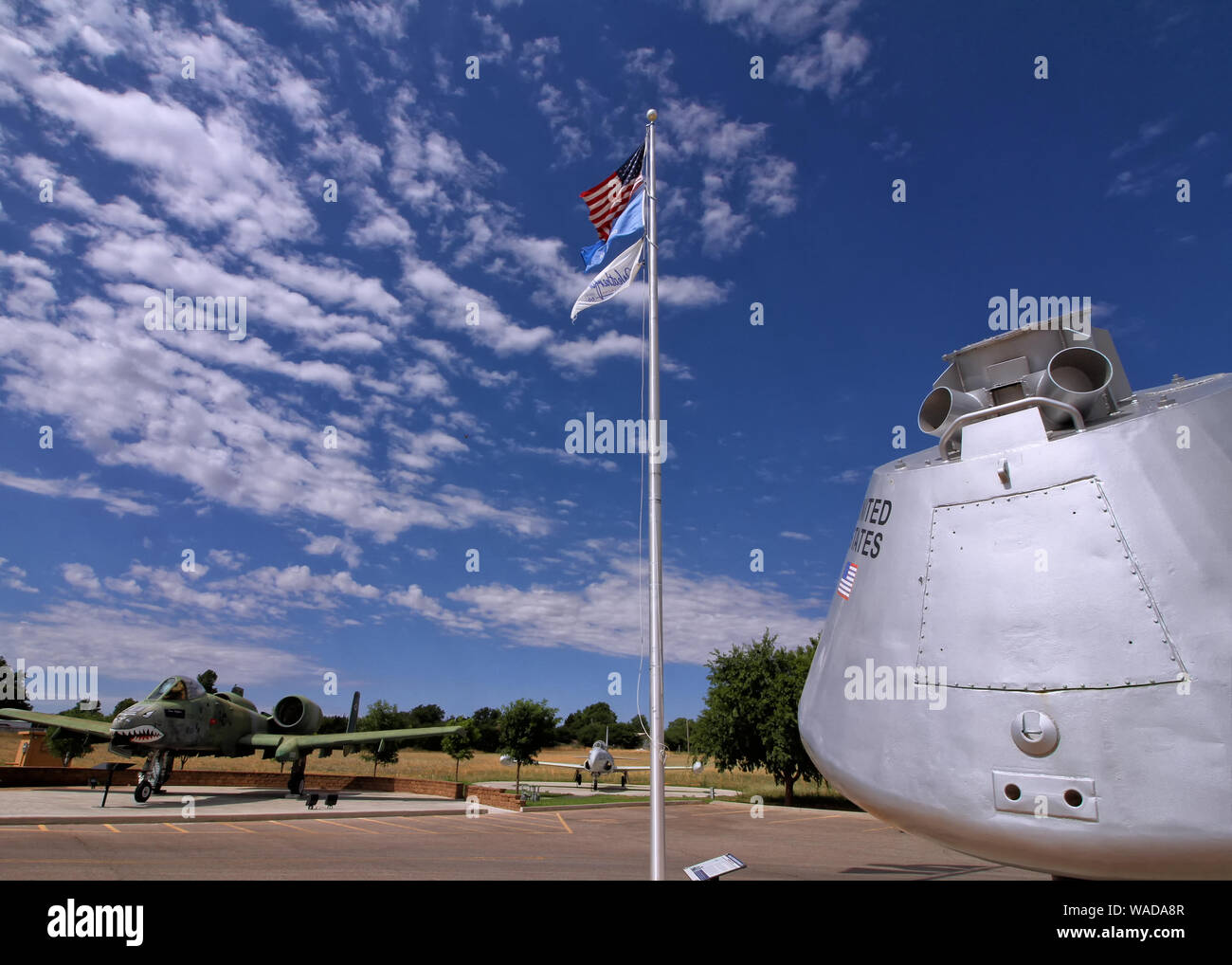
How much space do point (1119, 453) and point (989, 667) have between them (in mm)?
1283

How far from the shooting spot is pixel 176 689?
2061 cm

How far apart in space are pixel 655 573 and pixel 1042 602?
4.53 meters

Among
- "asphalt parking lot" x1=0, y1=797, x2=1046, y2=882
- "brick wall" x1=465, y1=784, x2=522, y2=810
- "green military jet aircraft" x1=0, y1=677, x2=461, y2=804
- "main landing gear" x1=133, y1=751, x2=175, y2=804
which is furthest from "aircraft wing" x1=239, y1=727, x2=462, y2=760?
"asphalt parking lot" x1=0, y1=797, x2=1046, y2=882

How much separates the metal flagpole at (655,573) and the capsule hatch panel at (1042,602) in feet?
12.2

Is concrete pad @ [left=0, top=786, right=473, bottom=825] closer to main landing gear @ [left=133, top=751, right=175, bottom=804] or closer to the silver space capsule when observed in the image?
main landing gear @ [left=133, top=751, right=175, bottom=804]

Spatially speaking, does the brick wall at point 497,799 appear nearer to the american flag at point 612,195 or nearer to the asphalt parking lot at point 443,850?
the asphalt parking lot at point 443,850

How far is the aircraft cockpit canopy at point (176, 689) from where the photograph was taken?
2044 cm

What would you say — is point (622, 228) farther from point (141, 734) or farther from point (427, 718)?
point (427, 718)

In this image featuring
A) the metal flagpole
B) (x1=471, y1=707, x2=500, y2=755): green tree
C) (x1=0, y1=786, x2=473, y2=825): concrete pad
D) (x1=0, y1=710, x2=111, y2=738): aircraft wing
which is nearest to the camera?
the metal flagpole

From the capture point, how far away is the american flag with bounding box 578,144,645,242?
982 centimetres

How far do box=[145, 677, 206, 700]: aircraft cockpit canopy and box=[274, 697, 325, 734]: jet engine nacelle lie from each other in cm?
498
